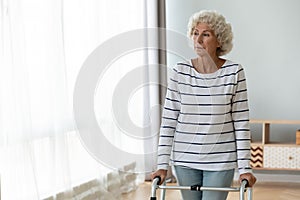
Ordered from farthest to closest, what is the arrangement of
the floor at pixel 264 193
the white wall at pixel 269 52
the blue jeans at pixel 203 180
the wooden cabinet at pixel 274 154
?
the white wall at pixel 269 52 → the wooden cabinet at pixel 274 154 → the floor at pixel 264 193 → the blue jeans at pixel 203 180

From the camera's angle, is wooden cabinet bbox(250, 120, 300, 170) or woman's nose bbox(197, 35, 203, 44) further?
wooden cabinet bbox(250, 120, 300, 170)

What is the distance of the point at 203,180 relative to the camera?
255cm

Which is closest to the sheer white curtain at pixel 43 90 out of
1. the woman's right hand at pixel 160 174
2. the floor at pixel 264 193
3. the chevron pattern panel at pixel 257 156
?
the floor at pixel 264 193

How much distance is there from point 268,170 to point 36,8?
2.95 metres

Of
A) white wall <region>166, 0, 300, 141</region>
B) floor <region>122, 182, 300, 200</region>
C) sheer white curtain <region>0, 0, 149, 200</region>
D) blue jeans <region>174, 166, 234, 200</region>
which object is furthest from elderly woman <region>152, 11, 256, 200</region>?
white wall <region>166, 0, 300, 141</region>

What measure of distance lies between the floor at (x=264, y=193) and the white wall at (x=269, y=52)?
0.47 meters

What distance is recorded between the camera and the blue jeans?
250 cm

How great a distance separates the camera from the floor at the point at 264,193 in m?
4.69

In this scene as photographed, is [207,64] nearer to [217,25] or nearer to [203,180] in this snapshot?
[217,25]

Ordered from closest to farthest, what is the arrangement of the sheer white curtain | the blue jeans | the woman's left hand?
the woman's left hand, the blue jeans, the sheer white curtain

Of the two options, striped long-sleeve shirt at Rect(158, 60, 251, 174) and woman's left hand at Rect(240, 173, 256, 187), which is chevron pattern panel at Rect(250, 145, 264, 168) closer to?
striped long-sleeve shirt at Rect(158, 60, 251, 174)

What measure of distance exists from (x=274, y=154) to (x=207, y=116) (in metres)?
2.84

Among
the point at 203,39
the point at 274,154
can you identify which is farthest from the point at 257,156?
the point at 203,39

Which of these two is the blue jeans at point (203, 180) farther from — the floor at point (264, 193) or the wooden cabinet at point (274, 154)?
the wooden cabinet at point (274, 154)
